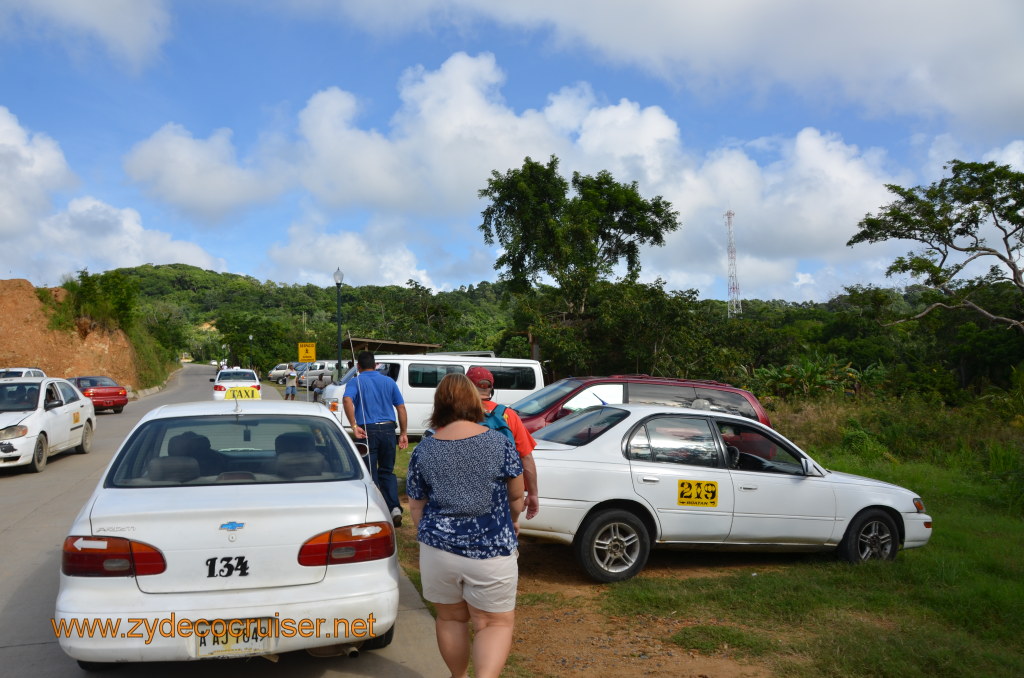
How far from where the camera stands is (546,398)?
1098 centimetres

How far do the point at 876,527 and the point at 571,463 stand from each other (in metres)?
3.07

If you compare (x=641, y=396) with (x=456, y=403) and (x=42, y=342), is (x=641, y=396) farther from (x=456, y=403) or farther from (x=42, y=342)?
(x=42, y=342)

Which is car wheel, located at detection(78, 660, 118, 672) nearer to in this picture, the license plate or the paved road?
the paved road

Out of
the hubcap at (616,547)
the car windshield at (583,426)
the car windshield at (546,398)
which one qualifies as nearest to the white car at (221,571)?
the hubcap at (616,547)

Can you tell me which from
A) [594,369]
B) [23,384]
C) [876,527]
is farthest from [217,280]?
[876,527]

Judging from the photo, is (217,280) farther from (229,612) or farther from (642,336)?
(229,612)

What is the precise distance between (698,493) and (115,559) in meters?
4.57

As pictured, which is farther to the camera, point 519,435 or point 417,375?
point 417,375

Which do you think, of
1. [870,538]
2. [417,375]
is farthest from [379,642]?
[417,375]

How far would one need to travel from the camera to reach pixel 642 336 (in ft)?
97.0

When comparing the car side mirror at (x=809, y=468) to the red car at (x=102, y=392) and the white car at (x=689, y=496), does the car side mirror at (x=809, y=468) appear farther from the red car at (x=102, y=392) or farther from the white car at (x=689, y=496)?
the red car at (x=102, y=392)

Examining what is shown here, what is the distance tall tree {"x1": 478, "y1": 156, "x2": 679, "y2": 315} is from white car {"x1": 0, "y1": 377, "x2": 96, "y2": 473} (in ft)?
71.0

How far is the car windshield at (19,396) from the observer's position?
1251 centimetres

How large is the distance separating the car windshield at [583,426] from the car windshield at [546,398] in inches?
112
